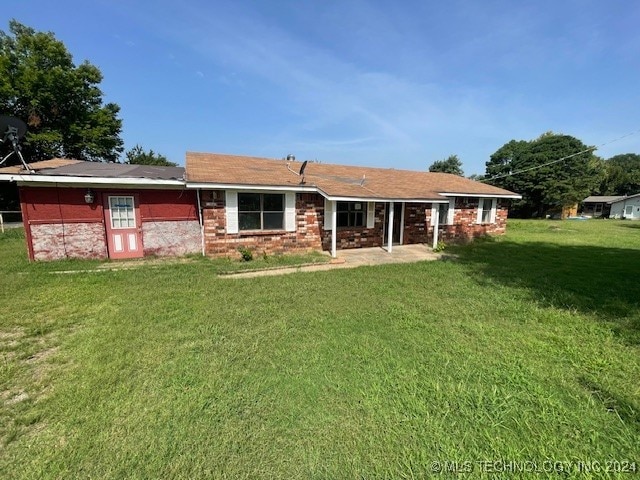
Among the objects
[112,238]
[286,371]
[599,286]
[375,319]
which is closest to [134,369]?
[286,371]

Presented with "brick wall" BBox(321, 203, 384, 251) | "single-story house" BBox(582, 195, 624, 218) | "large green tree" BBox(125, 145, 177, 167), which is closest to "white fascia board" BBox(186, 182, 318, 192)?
"brick wall" BBox(321, 203, 384, 251)

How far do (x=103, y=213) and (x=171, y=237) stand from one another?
203cm

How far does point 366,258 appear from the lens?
32.6ft

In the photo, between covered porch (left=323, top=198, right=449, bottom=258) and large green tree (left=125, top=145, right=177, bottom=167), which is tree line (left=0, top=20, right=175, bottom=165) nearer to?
large green tree (left=125, top=145, right=177, bottom=167)

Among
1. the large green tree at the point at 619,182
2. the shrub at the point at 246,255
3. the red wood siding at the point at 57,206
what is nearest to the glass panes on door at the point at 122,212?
the red wood siding at the point at 57,206

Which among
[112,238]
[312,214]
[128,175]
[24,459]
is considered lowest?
[24,459]

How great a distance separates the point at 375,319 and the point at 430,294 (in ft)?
6.49

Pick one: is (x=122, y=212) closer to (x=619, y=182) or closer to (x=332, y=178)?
(x=332, y=178)

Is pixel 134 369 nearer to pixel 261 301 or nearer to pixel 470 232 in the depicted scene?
pixel 261 301

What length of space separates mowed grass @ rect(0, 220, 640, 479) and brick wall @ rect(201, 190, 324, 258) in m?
3.10

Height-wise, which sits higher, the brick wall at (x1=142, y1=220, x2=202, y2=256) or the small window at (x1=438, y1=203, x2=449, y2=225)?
the small window at (x1=438, y1=203, x2=449, y2=225)

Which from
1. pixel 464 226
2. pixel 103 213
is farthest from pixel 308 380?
pixel 464 226

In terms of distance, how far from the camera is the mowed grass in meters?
2.32

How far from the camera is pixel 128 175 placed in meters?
9.02
